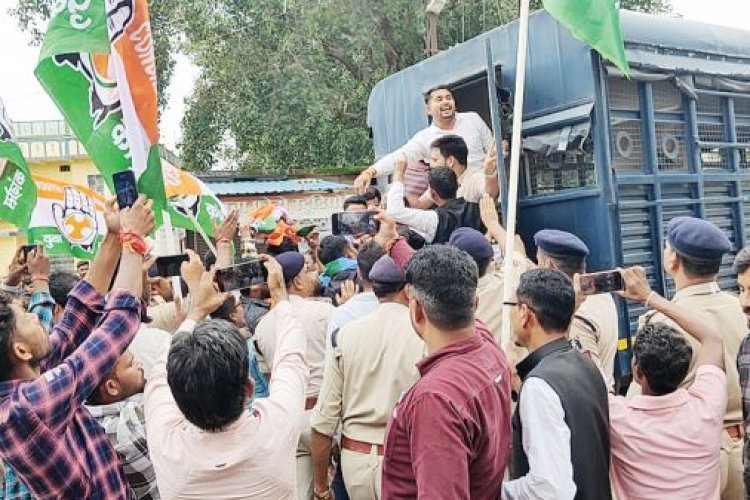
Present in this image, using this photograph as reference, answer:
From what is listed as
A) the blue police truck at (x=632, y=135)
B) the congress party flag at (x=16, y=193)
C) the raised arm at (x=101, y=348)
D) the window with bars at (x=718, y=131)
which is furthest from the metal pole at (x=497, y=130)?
the congress party flag at (x=16, y=193)

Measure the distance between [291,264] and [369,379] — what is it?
99 centimetres

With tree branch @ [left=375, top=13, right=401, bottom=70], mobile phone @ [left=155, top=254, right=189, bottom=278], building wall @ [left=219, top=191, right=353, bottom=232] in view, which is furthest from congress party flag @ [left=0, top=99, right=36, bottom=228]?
tree branch @ [left=375, top=13, right=401, bottom=70]

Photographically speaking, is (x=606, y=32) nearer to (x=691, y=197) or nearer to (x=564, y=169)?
(x=564, y=169)

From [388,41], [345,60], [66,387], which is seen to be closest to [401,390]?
[66,387]

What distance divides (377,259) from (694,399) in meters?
1.62

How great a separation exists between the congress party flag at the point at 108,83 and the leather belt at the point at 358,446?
135 cm

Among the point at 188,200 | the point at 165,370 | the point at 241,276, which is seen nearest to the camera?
the point at 165,370

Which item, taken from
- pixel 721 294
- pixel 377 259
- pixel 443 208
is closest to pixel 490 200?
pixel 443 208

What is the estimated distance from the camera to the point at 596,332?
306 cm

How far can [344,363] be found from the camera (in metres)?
3.05

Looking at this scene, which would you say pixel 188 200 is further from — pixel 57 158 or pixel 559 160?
pixel 57 158

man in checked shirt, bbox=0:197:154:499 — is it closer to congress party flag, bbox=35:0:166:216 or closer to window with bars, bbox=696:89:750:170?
congress party flag, bbox=35:0:166:216

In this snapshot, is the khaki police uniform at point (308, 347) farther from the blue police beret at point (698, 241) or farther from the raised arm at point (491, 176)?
the blue police beret at point (698, 241)

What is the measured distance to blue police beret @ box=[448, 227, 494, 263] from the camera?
3.32m
